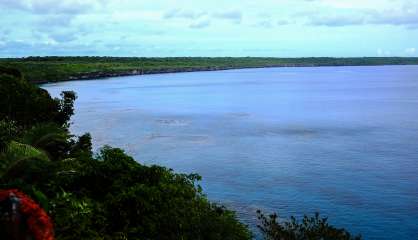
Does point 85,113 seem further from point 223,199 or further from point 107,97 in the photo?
point 223,199

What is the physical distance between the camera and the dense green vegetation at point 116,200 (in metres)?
19.0

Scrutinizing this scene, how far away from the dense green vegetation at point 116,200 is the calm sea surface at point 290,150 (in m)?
18.3

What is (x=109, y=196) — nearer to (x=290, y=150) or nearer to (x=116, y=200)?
(x=116, y=200)

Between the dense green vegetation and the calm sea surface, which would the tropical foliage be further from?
the calm sea surface

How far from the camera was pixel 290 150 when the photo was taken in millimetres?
70062

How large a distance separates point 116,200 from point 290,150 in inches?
1936

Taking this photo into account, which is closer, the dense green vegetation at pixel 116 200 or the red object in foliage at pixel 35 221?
the red object in foliage at pixel 35 221

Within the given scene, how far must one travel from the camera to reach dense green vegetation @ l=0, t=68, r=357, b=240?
19031 mm

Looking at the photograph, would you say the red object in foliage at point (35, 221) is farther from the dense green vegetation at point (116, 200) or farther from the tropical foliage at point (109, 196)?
the tropical foliage at point (109, 196)

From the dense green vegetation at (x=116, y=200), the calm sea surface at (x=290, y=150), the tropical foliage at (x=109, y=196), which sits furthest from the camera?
the calm sea surface at (x=290, y=150)

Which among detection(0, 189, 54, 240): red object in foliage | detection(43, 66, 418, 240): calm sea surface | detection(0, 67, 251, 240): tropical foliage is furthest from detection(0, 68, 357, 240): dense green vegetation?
detection(43, 66, 418, 240): calm sea surface

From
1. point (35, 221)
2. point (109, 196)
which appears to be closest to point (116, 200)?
point (109, 196)

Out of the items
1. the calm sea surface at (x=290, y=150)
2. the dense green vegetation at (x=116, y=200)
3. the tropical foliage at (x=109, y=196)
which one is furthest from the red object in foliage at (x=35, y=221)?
the calm sea surface at (x=290, y=150)

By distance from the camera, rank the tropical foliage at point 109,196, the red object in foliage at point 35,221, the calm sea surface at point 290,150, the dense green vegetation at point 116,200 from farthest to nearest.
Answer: the calm sea surface at point 290,150 < the tropical foliage at point 109,196 < the dense green vegetation at point 116,200 < the red object in foliage at point 35,221
